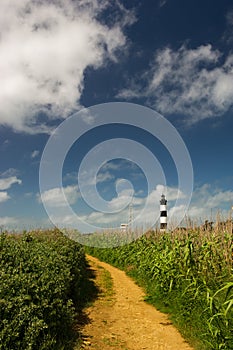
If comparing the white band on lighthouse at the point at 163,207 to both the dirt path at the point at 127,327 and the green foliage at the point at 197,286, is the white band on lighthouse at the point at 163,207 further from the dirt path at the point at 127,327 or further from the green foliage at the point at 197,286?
the dirt path at the point at 127,327

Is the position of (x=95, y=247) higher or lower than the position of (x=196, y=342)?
higher

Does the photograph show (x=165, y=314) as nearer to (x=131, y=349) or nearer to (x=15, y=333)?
(x=131, y=349)

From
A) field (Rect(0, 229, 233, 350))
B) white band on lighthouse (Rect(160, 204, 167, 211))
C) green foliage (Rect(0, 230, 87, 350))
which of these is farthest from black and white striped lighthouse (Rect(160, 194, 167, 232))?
green foliage (Rect(0, 230, 87, 350))

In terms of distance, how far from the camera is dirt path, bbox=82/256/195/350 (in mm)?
6930

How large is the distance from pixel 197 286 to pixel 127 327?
186cm

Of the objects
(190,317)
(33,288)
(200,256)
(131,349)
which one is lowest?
(131,349)

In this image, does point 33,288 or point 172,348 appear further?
point 172,348

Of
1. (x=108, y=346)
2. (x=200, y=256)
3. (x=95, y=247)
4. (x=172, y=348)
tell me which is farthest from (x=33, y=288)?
(x=95, y=247)

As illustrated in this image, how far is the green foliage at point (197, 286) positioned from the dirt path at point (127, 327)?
0.31 m

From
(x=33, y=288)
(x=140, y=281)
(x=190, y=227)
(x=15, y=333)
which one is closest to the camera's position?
(x=15, y=333)

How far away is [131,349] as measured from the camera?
676 cm

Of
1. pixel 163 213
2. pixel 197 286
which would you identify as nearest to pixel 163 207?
pixel 163 213

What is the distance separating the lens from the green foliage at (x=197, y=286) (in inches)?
235

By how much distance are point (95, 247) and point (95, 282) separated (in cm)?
1328
